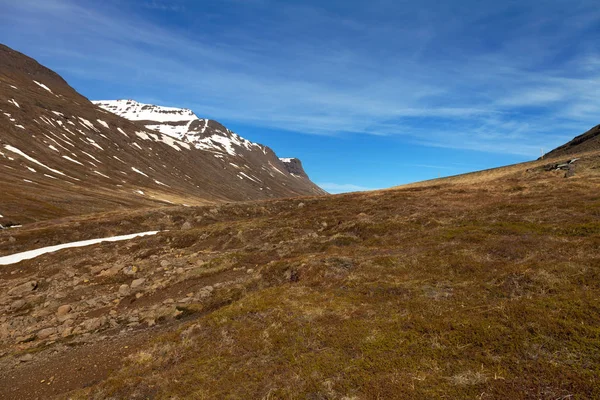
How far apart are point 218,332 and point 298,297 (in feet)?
17.1

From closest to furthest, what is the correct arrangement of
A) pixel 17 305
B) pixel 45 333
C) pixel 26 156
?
pixel 45 333 → pixel 17 305 → pixel 26 156

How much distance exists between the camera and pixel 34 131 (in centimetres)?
16800

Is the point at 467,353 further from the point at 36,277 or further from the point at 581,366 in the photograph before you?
the point at 36,277

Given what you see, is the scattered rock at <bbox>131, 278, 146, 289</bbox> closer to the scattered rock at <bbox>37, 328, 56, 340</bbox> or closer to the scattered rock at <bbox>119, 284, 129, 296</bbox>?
the scattered rock at <bbox>119, 284, 129, 296</bbox>

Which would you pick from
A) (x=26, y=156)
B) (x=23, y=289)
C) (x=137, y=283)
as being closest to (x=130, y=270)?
(x=137, y=283)

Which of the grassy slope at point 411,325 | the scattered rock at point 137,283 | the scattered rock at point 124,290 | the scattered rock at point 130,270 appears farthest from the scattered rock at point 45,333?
the grassy slope at point 411,325

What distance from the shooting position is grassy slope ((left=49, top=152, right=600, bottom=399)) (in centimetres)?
1066

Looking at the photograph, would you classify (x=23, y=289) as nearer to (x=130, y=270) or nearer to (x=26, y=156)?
(x=130, y=270)

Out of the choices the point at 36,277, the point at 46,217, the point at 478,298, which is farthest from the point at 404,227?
the point at 46,217

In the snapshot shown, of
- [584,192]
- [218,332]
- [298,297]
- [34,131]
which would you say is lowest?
[218,332]

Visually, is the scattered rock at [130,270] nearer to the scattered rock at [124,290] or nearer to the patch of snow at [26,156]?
the scattered rock at [124,290]

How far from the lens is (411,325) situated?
14.0 metres

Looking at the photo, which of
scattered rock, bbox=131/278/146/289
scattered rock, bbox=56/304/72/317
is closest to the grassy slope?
scattered rock, bbox=131/278/146/289

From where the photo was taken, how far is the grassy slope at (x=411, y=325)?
10664 millimetres
